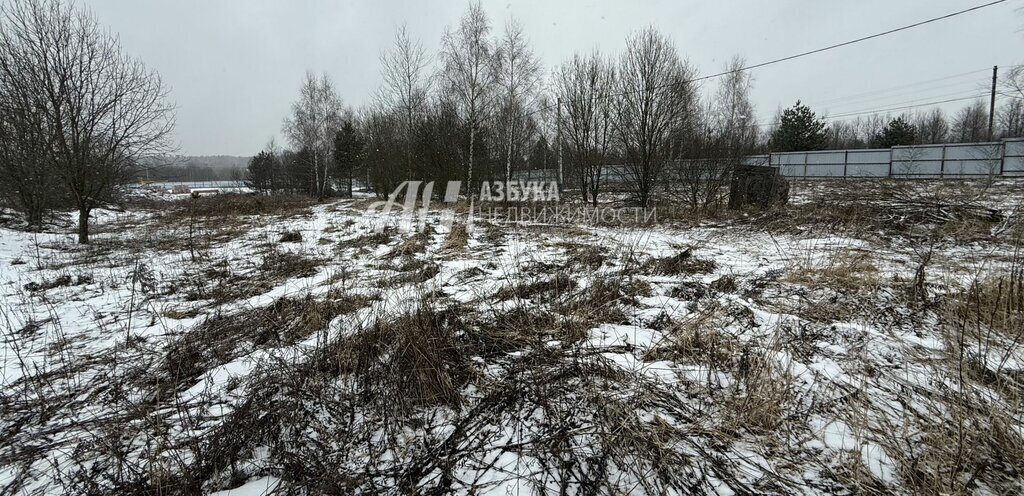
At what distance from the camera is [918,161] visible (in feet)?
62.7

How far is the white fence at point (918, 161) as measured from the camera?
55.8 ft

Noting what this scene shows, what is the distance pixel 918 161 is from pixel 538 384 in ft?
90.3

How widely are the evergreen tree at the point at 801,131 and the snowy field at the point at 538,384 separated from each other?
30.2 m

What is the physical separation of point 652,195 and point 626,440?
441 inches

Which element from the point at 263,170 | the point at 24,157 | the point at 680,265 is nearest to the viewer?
the point at 680,265

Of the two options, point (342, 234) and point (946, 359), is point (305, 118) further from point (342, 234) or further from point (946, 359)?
point (946, 359)

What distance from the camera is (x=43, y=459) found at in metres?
1.74

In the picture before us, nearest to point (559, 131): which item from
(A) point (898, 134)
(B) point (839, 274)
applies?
(B) point (839, 274)

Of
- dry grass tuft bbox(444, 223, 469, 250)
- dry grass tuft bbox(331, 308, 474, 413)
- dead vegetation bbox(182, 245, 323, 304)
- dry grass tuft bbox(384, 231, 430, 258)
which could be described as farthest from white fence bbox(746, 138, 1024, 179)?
dry grass tuft bbox(331, 308, 474, 413)

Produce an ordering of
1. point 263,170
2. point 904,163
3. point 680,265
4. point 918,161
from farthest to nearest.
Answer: point 263,170 → point 904,163 → point 918,161 → point 680,265

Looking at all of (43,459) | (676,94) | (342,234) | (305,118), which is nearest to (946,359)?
(43,459)

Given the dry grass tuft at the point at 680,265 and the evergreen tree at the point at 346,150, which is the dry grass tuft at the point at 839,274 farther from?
the evergreen tree at the point at 346,150

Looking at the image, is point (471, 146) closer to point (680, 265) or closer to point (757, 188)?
point (757, 188)

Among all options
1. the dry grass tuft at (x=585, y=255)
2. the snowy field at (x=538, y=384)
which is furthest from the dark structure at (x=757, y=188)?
the dry grass tuft at (x=585, y=255)
